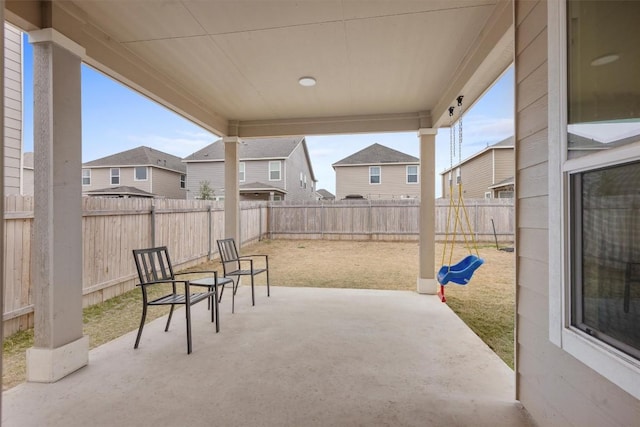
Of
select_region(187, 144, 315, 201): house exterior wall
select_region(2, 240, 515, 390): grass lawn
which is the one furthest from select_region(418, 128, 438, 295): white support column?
select_region(187, 144, 315, 201): house exterior wall

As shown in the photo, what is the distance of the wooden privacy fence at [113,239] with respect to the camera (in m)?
2.95

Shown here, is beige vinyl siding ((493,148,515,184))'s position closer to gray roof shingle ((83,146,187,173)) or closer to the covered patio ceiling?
the covered patio ceiling

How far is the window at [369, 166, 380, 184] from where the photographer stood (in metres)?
15.5

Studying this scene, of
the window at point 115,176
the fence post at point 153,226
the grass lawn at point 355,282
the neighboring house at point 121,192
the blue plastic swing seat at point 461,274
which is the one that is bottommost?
the grass lawn at point 355,282

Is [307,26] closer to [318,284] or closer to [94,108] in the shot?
[318,284]

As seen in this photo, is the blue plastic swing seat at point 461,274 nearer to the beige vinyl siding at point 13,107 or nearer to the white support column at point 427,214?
the white support column at point 427,214

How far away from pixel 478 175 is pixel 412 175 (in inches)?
124

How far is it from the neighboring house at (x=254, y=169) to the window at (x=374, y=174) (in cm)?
400

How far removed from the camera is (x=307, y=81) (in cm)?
332

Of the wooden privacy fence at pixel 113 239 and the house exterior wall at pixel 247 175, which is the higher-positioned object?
the house exterior wall at pixel 247 175

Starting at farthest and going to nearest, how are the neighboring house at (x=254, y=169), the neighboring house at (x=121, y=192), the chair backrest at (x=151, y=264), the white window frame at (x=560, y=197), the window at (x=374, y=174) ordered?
the window at (x=374, y=174) → the neighboring house at (x=254, y=169) → the neighboring house at (x=121, y=192) → the chair backrest at (x=151, y=264) → the white window frame at (x=560, y=197)

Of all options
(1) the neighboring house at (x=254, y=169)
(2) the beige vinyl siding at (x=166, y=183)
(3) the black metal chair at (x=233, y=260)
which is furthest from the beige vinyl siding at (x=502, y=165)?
(2) the beige vinyl siding at (x=166, y=183)

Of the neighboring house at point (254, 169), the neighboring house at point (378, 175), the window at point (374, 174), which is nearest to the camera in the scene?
the neighboring house at point (254, 169)

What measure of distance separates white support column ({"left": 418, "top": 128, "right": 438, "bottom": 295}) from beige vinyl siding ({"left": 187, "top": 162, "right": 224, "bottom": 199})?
12.0 metres
